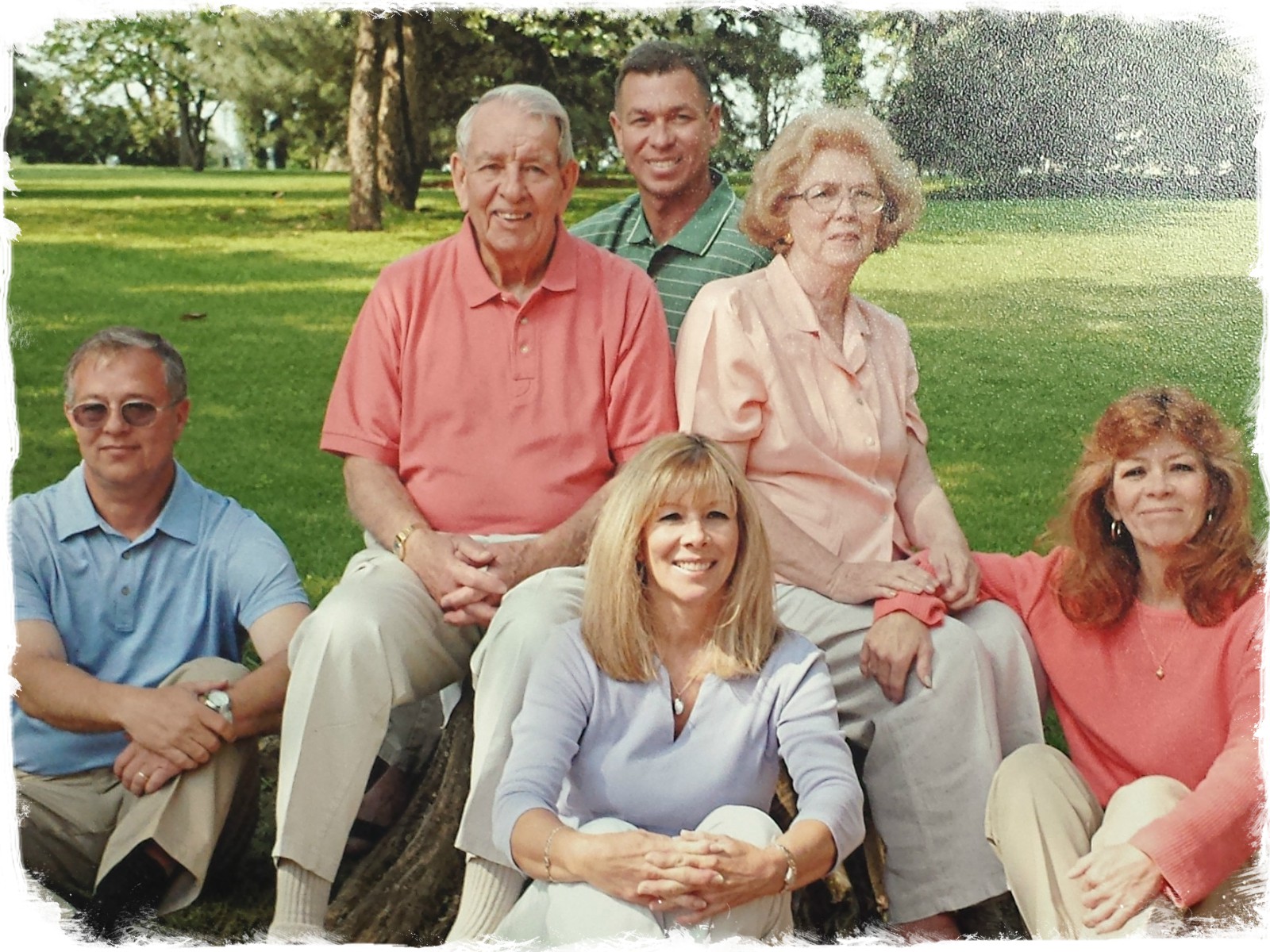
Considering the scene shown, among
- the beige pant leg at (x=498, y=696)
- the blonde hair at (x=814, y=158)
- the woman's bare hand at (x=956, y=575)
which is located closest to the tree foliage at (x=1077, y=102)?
the blonde hair at (x=814, y=158)

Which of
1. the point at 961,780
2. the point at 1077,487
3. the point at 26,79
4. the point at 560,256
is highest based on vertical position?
the point at 26,79

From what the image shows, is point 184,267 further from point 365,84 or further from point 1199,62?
point 1199,62

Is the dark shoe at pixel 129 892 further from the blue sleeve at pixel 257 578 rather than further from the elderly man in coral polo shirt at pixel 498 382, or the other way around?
the elderly man in coral polo shirt at pixel 498 382

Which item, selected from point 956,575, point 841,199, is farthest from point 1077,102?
point 956,575

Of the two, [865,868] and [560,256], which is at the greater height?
[560,256]

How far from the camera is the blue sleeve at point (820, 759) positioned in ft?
7.95

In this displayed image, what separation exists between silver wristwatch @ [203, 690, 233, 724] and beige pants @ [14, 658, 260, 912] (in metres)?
0.06

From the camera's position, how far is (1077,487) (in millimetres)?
2873

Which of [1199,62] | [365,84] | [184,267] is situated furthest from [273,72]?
[1199,62]

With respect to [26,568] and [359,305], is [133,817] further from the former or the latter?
[359,305]

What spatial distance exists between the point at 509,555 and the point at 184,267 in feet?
10.3

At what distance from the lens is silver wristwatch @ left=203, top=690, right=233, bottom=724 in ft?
9.43

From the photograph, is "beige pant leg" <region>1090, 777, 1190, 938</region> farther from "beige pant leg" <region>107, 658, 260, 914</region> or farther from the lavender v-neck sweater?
"beige pant leg" <region>107, 658, 260, 914</region>

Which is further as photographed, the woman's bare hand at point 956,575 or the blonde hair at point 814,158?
the blonde hair at point 814,158
